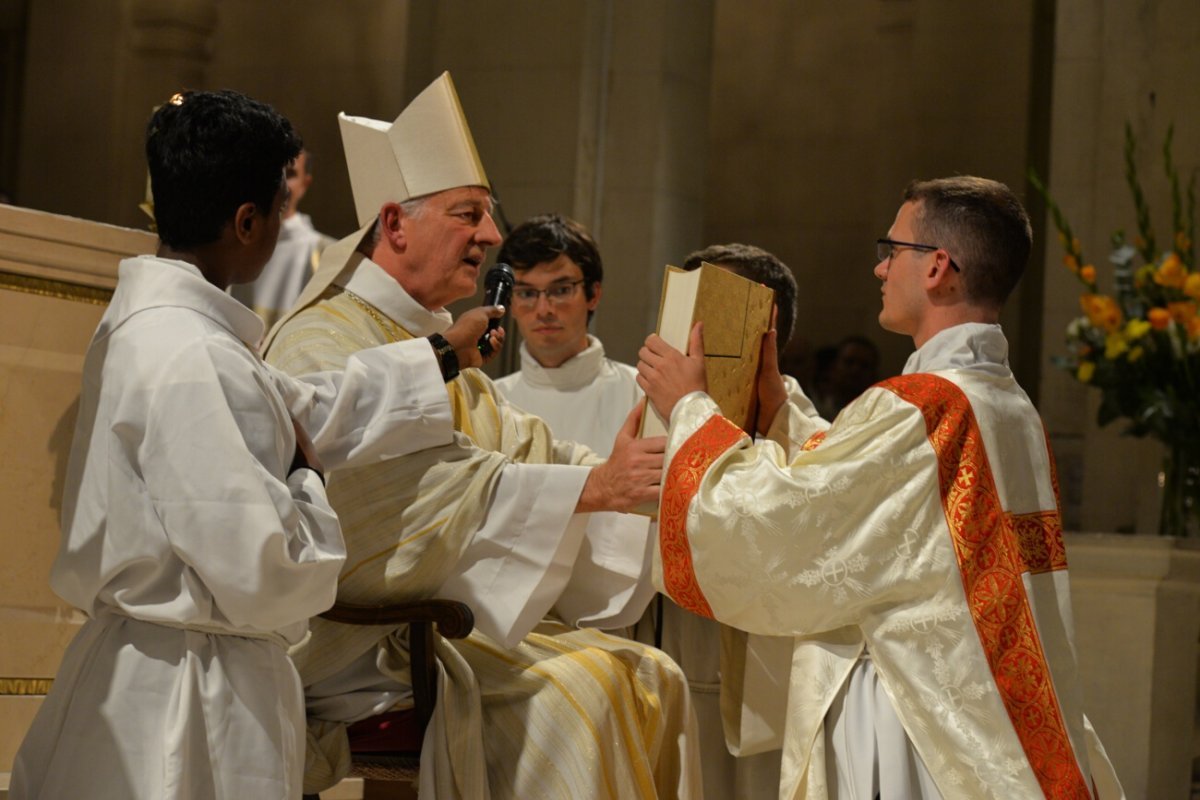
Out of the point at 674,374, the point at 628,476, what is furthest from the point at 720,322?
the point at 628,476

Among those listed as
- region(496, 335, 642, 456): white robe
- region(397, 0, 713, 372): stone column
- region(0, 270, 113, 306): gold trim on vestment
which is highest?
region(397, 0, 713, 372): stone column

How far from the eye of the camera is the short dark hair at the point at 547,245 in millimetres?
4926

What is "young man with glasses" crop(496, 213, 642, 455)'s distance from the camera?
4953mm

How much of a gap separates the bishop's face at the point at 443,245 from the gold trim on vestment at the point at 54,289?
70 cm

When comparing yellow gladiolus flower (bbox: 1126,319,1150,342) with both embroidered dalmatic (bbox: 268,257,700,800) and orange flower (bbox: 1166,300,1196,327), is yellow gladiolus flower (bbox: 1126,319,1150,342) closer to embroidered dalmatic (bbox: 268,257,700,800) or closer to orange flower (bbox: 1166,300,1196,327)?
orange flower (bbox: 1166,300,1196,327)

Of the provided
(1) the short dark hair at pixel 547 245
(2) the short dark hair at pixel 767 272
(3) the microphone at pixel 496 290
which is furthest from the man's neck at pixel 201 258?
(1) the short dark hair at pixel 547 245

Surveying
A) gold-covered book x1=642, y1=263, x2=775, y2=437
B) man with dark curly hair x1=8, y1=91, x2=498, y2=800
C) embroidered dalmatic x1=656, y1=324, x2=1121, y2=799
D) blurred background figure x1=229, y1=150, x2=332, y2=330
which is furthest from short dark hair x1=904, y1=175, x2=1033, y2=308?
blurred background figure x1=229, y1=150, x2=332, y2=330

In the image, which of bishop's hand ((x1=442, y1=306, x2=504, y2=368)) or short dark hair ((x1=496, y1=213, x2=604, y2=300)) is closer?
bishop's hand ((x1=442, y1=306, x2=504, y2=368))

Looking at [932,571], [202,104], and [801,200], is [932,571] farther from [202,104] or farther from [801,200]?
[801,200]

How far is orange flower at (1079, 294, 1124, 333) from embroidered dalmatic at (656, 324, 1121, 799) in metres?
2.63

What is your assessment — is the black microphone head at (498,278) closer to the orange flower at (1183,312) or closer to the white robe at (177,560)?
the white robe at (177,560)

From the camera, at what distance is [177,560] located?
2.47 metres

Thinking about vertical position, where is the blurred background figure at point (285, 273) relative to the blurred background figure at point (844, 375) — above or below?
above

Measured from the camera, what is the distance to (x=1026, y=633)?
309 cm
